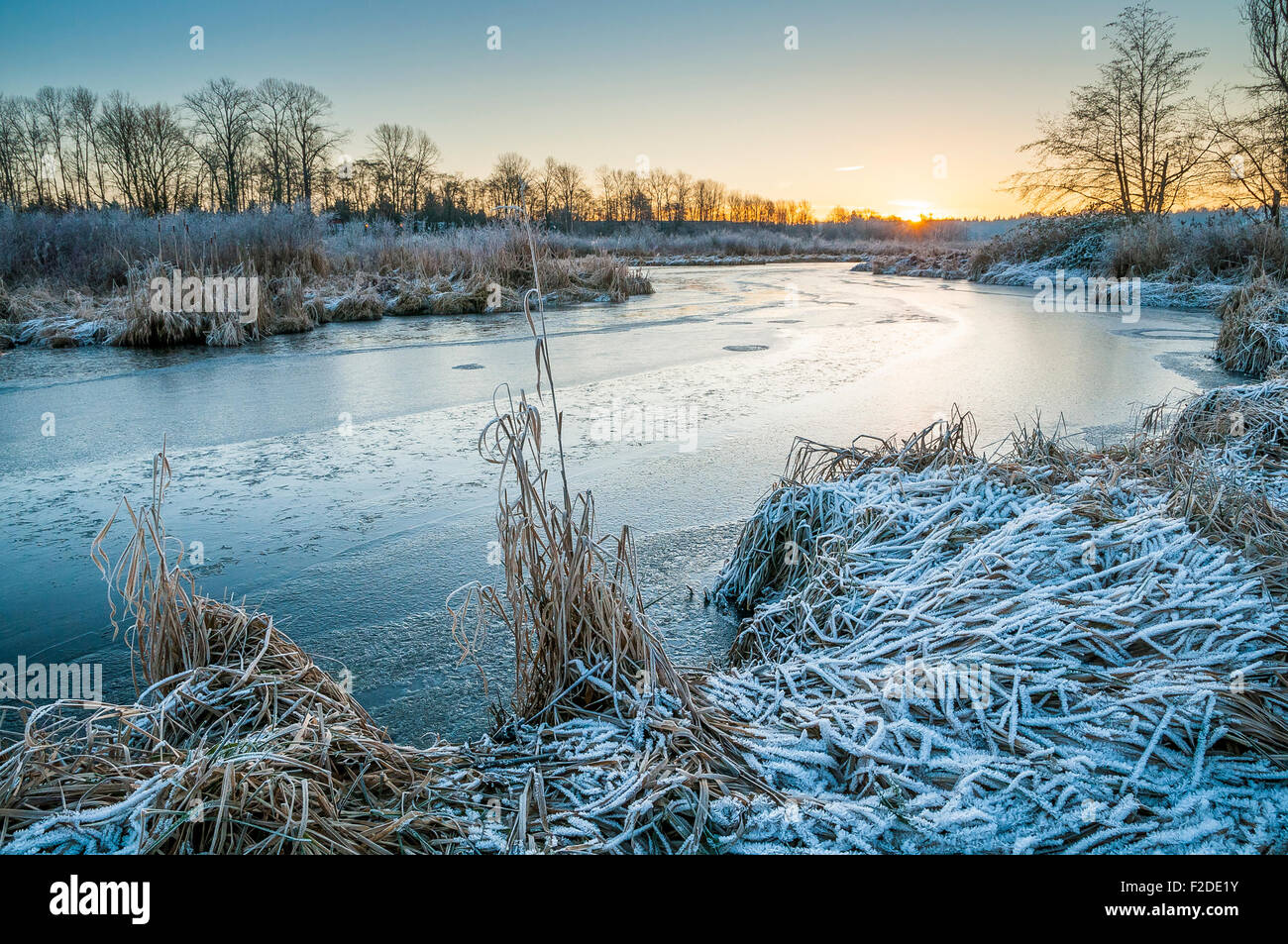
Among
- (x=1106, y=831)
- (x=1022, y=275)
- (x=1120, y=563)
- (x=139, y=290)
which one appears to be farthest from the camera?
Result: (x=1022, y=275)

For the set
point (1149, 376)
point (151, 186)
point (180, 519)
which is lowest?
point (180, 519)

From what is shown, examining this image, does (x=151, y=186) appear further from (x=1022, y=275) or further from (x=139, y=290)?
(x=1022, y=275)

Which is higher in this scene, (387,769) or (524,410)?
(524,410)

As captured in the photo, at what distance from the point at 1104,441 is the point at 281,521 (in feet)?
17.3

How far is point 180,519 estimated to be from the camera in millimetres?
4039

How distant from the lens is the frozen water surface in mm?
3035
